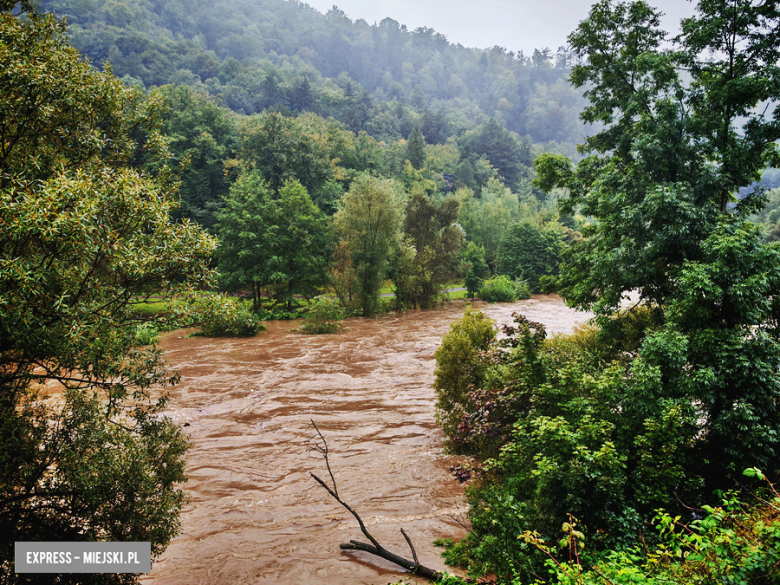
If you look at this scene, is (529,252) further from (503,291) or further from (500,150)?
(500,150)

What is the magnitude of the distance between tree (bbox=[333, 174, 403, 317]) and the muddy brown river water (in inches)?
567

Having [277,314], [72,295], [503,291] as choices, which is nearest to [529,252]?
[503,291]

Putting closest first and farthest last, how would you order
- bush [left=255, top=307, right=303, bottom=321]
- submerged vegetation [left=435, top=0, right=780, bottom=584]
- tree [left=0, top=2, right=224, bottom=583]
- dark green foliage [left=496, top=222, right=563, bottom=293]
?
tree [left=0, top=2, right=224, bottom=583], submerged vegetation [left=435, top=0, right=780, bottom=584], bush [left=255, top=307, right=303, bottom=321], dark green foliage [left=496, top=222, right=563, bottom=293]

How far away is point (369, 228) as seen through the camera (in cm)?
3891

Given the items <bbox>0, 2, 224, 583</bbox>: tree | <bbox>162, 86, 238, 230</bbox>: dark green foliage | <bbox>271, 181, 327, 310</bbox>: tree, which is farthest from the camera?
<bbox>162, 86, 238, 230</bbox>: dark green foliage

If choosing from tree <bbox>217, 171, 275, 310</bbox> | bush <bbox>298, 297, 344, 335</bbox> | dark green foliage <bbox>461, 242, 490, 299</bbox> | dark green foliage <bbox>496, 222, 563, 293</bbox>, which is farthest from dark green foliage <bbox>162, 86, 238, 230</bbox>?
dark green foliage <bbox>496, 222, 563, 293</bbox>

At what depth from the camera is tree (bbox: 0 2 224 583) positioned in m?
5.59

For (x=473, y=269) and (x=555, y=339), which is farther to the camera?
(x=473, y=269)

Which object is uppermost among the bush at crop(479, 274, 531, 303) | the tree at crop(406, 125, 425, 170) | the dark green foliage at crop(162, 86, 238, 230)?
the tree at crop(406, 125, 425, 170)

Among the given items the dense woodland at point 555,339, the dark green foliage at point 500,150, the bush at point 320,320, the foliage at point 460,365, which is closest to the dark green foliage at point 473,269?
the bush at point 320,320

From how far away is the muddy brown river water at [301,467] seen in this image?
25.3ft

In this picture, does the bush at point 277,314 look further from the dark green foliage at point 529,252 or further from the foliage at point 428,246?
the dark green foliage at point 529,252

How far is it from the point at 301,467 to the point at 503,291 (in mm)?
42139

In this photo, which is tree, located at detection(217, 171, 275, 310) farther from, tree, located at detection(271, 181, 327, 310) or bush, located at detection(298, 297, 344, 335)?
bush, located at detection(298, 297, 344, 335)
